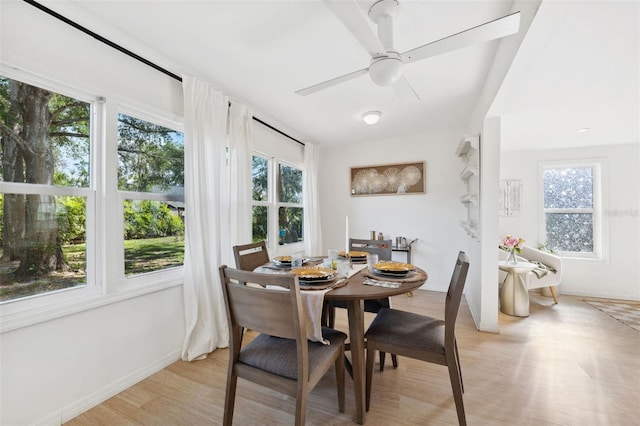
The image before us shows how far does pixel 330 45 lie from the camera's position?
1920 mm

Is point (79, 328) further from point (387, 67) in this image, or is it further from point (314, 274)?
point (387, 67)

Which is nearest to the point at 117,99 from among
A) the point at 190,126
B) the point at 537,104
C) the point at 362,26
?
the point at 190,126

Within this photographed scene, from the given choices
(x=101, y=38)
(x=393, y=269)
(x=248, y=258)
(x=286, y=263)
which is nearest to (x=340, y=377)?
(x=393, y=269)

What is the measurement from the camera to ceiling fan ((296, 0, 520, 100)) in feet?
4.00

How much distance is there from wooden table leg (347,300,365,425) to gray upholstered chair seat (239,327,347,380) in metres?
0.09

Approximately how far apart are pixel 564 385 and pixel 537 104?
228cm

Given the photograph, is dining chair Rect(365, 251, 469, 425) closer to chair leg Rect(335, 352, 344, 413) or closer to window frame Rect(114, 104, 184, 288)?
chair leg Rect(335, 352, 344, 413)

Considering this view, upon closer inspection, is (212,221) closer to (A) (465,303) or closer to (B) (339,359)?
(B) (339,359)

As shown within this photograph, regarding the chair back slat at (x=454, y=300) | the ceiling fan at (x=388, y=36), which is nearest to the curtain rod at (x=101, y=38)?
the ceiling fan at (x=388, y=36)

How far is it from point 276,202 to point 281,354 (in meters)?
2.51

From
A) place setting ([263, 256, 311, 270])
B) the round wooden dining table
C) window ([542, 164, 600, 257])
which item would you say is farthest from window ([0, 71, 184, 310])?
window ([542, 164, 600, 257])

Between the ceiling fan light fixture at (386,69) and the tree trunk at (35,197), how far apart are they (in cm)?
195

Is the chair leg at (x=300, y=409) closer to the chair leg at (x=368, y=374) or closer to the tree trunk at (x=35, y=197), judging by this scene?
the chair leg at (x=368, y=374)

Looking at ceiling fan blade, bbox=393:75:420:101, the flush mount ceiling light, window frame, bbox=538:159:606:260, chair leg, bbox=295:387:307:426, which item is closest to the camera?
chair leg, bbox=295:387:307:426
